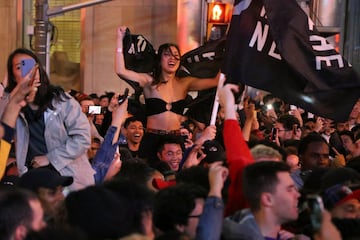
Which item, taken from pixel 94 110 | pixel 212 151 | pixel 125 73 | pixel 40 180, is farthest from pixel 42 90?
pixel 94 110

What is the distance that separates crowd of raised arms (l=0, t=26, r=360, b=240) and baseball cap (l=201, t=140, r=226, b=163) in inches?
0.4

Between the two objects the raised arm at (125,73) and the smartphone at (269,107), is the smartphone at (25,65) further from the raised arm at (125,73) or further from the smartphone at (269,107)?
the smartphone at (269,107)

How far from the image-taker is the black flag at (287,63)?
28.0ft

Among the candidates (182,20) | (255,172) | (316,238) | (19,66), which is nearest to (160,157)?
(19,66)

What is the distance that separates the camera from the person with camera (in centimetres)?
1002

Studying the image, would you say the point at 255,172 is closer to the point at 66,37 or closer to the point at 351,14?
the point at 66,37

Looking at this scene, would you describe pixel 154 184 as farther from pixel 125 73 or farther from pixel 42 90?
pixel 125 73

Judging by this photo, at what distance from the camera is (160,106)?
10172mm

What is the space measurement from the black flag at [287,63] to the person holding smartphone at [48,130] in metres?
1.63

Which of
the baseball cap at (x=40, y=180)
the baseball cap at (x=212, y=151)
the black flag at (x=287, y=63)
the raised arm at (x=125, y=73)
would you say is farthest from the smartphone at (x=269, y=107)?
the baseball cap at (x=40, y=180)

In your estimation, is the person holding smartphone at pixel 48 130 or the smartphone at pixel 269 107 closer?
the person holding smartphone at pixel 48 130

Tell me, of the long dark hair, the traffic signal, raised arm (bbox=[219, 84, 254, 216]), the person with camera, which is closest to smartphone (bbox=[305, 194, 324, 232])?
raised arm (bbox=[219, 84, 254, 216])

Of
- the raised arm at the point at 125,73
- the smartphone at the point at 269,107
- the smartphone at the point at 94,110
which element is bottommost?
the smartphone at the point at 269,107

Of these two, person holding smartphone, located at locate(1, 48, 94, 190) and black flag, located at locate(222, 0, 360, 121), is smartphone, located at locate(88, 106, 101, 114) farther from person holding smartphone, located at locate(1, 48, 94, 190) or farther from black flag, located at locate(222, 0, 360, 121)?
person holding smartphone, located at locate(1, 48, 94, 190)
